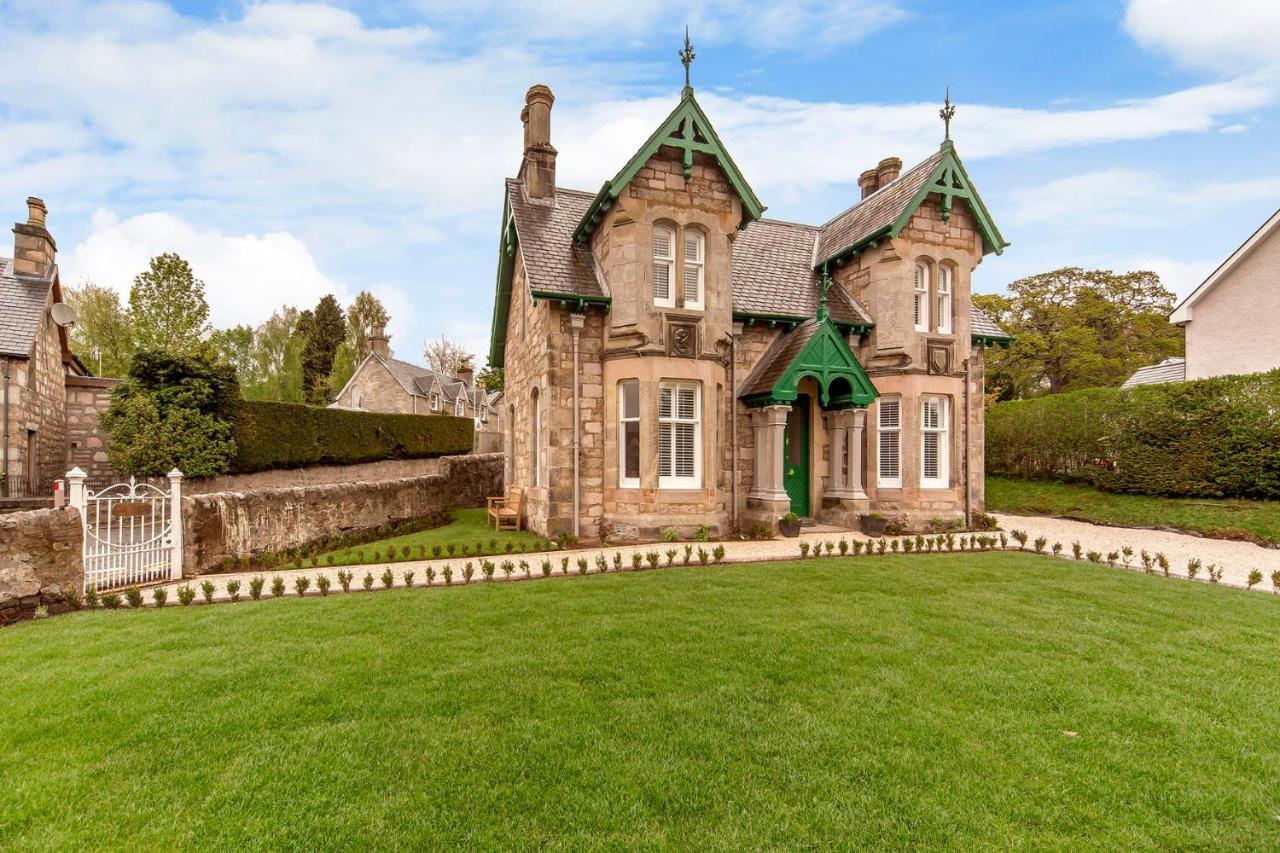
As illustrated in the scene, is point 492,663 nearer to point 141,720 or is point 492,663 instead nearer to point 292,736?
point 292,736

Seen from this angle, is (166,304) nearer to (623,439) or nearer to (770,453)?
(623,439)

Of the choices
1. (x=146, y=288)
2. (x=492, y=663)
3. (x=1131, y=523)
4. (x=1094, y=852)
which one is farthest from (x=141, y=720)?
(x=146, y=288)

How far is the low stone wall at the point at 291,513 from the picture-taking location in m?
9.84

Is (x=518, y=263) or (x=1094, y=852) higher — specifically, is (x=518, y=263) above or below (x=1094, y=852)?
above

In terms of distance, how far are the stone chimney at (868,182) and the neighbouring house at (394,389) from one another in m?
29.1

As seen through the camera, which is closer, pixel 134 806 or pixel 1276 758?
pixel 134 806

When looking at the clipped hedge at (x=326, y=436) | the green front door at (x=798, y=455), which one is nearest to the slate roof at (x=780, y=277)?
the green front door at (x=798, y=455)

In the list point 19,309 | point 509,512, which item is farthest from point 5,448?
point 509,512

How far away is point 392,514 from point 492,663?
36.8ft

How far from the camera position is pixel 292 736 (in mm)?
4055

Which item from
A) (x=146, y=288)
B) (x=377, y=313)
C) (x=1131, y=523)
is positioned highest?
(x=377, y=313)

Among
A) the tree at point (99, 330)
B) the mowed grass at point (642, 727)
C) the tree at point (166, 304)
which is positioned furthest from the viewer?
the tree at point (99, 330)

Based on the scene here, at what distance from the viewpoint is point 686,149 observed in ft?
42.3

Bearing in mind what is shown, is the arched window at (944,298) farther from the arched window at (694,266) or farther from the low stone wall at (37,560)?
the low stone wall at (37,560)
